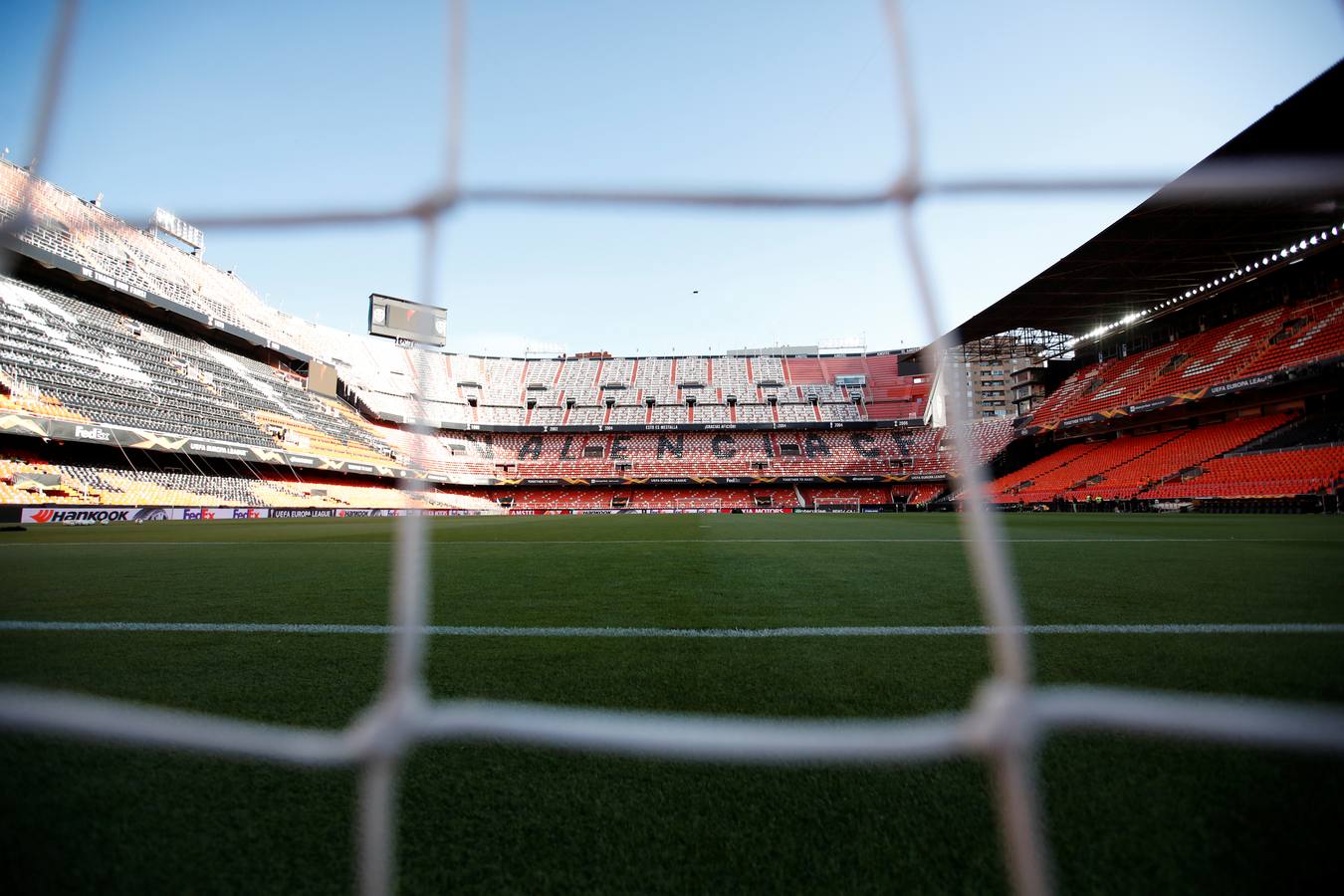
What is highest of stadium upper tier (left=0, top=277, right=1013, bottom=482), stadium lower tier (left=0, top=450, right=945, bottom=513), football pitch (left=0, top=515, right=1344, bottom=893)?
stadium upper tier (left=0, top=277, right=1013, bottom=482)

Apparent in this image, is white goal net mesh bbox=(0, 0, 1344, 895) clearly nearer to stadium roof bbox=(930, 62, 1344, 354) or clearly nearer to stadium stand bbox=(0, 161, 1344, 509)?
stadium stand bbox=(0, 161, 1344, 509)

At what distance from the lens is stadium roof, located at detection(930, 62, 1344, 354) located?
10.1 meters

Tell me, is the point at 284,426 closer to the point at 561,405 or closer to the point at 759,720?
the point at 561,405

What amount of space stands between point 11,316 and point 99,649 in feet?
59.6

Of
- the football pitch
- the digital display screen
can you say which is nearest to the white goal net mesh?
the football pitch

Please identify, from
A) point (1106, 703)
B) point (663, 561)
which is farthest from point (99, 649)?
point (663, 561)

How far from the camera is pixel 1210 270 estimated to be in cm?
1638

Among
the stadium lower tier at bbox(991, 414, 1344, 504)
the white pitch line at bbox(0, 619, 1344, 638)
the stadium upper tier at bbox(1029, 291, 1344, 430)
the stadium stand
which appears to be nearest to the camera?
the white pitch line at bbox(0, 619, 1344, 638)

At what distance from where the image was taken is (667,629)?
1.86m

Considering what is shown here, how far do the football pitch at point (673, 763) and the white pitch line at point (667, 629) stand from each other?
0.05 feet

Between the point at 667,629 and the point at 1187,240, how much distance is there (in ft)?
55.2

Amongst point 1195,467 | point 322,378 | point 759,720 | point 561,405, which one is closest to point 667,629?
point 759,720

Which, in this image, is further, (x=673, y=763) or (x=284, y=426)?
Answer: (x=284, y=426)

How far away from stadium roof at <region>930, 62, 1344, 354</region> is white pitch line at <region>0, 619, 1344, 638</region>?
507 cm
